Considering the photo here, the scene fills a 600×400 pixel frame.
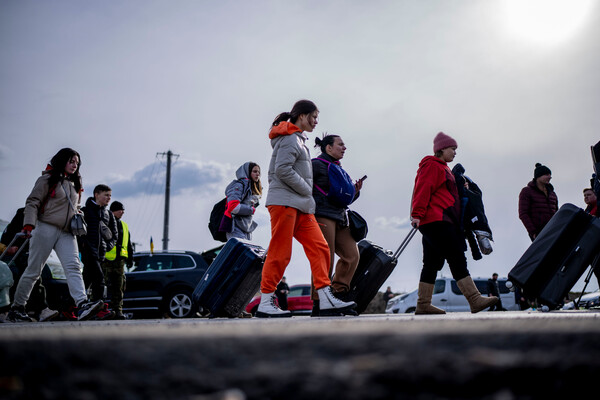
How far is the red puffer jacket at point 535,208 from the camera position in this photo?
7.78m

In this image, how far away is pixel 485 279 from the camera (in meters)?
→ 19.2

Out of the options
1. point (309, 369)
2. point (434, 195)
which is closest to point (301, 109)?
point (434, 195)

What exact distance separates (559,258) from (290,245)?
2909mm

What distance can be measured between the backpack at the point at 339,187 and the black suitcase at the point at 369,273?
966mm

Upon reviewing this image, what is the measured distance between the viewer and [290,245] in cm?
520

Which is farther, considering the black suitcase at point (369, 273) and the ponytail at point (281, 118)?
the black suitcase at point (369, 273)

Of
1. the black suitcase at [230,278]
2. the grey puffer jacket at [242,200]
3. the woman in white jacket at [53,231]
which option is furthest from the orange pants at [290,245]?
the woman in white jacket at [53,231]

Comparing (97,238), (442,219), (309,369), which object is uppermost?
(442,219)

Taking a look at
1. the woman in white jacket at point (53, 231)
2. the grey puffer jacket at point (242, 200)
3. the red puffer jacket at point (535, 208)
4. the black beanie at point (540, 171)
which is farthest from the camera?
the black beanie at point (540, 171)

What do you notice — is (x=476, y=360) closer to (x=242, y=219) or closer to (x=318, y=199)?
(x=318, y=199)

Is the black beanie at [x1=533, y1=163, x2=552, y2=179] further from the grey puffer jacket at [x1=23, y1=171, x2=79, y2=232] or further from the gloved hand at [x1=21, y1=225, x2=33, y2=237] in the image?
the gloved hand at [x1=21, y1=225, x2=33, y2=237]

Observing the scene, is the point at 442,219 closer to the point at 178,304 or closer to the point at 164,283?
the point at 178,304

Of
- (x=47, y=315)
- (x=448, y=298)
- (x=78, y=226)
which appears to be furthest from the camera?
(x=448, y=298)

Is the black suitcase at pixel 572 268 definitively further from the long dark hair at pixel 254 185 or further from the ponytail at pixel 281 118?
the long dark hair at pixel 254 185
